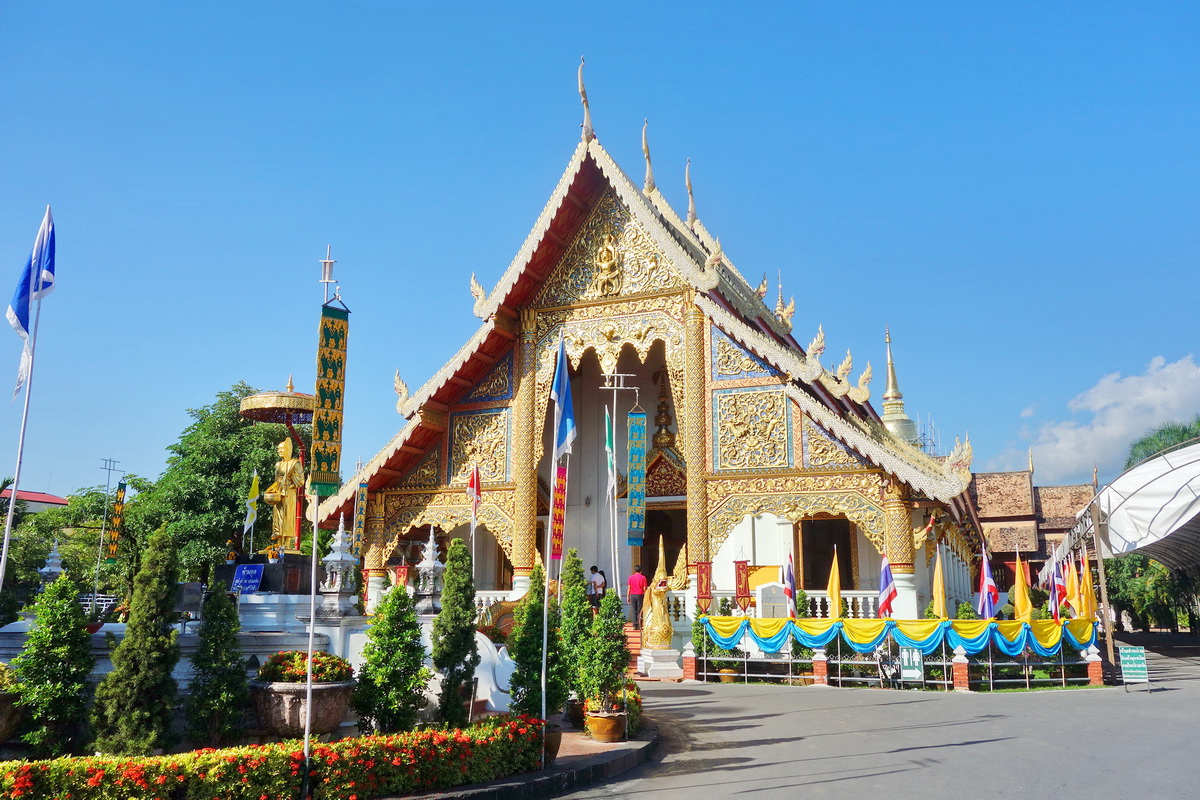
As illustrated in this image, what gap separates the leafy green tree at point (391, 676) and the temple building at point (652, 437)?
8.11 m

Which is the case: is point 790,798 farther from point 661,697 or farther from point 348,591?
point 661,697

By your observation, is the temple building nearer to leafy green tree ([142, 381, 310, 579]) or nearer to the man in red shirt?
the man in red shirt

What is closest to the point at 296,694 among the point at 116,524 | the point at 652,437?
the point at 652,437

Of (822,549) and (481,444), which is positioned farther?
(822,549)

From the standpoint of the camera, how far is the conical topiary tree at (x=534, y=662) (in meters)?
7.16

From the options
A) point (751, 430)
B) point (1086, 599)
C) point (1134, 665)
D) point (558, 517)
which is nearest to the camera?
point (558, 517)

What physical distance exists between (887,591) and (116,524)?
859 inches

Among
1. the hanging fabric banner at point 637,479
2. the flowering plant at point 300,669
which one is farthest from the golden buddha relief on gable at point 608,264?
the flowering plant at point 300,669

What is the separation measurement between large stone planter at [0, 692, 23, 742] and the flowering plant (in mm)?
1464

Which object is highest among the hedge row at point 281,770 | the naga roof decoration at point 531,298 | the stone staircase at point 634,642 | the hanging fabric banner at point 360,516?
the naga roof decoration at point 531,298

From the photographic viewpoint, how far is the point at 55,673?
588cm

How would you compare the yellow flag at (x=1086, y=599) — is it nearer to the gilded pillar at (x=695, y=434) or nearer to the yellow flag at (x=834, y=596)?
the yellow flag at (x=834, y=596)

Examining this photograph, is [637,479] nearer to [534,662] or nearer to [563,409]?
[563,409]

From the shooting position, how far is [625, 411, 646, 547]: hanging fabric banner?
50.5 feet
